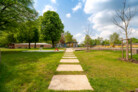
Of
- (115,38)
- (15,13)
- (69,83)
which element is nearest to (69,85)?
(69,83)

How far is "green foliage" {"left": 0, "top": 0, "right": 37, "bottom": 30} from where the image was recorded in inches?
439

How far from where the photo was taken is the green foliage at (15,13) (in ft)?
36.6


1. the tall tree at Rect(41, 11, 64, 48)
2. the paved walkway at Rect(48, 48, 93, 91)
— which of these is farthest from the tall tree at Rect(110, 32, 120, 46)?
the paved walkway at Rect(48, 48, 93, 91)

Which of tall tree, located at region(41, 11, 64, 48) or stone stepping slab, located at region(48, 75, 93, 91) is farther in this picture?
tall tree, located at region(41, 11, 64, 48)

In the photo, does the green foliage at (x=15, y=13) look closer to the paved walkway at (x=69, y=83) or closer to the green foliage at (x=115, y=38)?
the paved walkway at (x=69, y=83)

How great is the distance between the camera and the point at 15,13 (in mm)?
11648

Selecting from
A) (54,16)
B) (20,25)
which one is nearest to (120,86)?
(20,25)

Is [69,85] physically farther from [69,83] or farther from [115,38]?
[115,38]

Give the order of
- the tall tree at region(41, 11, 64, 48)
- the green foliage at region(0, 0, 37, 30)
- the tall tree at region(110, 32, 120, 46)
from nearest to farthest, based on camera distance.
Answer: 1. the green foliage at region(0, 0, 37, 30)
2. the tall tree at region(41, 11, 64, 48)
3. the tall tree at region(110, 32, 120, 46)

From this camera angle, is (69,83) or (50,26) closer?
(69,83)

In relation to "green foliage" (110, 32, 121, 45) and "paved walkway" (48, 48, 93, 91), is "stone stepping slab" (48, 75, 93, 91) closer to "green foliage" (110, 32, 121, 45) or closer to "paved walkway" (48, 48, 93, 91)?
"paved walkway" (48, 48, 93, 91)

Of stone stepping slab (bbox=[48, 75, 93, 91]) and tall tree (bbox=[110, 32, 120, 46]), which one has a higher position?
tall tree (bbox=[110, 32, 120, 46])

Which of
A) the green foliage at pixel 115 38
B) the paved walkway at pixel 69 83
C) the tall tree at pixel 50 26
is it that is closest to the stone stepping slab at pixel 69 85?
the paved walkway at pixel 69 83

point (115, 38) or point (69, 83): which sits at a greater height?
point (115, 38)
